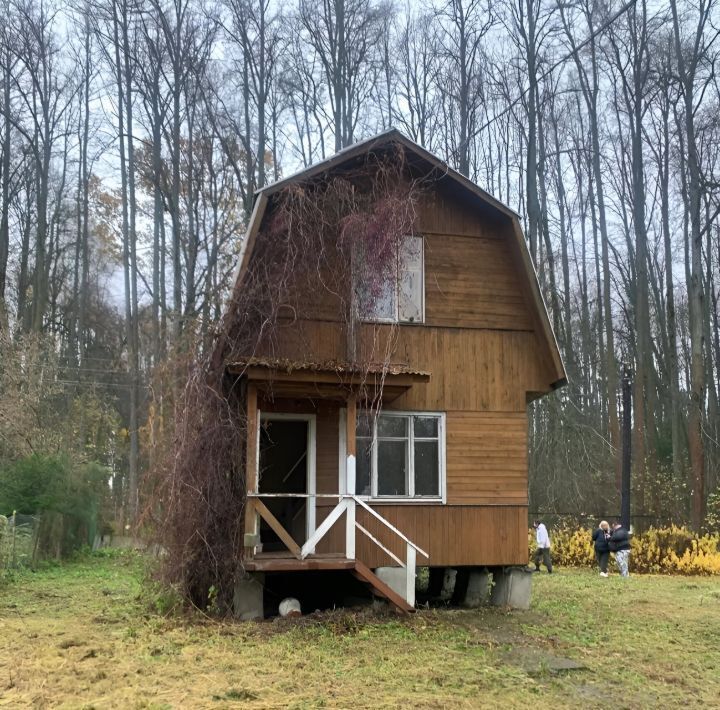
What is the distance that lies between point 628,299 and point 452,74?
1228 cm

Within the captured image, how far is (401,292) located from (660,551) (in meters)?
13.5

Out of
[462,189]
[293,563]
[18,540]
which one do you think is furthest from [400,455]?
[18,540]

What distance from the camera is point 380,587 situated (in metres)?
11.1

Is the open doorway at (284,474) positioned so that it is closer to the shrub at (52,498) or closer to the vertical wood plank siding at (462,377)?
the vertical wood plank siding at (462,377)

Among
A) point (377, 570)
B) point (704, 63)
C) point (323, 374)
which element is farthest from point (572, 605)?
point (704, 63)

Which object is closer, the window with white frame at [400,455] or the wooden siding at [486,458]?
the window with white frame at [400,455]

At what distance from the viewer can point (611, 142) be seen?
29422 millimetres

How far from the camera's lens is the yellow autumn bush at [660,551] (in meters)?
21.0

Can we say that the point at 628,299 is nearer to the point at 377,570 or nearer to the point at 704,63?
the point at 704,63

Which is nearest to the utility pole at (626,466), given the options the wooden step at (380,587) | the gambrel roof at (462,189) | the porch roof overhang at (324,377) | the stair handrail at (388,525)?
the gambrel roof at (462,189)

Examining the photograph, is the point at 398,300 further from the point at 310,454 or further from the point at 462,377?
the point at 310,454

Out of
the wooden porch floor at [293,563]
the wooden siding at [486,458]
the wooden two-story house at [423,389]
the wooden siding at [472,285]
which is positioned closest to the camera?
the wooden porch floor at [293,563]

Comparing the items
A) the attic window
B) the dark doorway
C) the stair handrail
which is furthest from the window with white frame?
the dark doorway

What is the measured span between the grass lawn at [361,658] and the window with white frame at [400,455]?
193 centimetres
